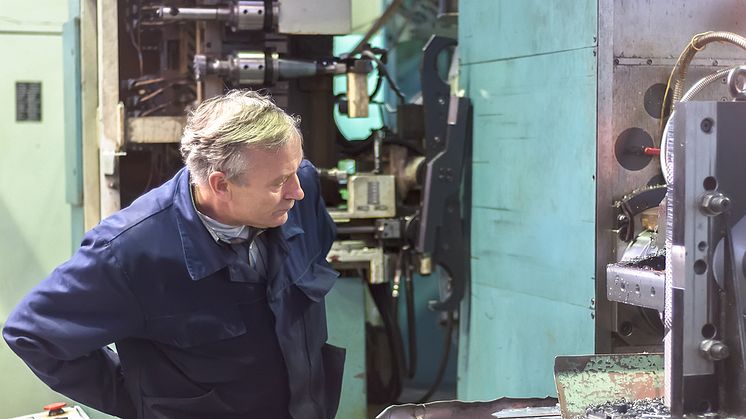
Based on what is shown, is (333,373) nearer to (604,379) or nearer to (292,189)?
(292,189)

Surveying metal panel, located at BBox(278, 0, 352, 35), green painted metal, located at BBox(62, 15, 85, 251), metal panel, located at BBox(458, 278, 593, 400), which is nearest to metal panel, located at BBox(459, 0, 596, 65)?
metal panel, located at BBox(278, 0, 352, 35)

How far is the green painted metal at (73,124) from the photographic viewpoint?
3178 millimetres

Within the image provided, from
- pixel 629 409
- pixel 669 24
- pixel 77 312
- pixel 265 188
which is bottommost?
pixel 629 409

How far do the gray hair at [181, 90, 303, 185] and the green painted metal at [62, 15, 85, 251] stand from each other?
1.49m

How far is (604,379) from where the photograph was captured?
1677 mm

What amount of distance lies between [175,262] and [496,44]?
3.99 feet

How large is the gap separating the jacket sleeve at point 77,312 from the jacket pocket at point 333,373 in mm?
460

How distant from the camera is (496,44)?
8.63 ft

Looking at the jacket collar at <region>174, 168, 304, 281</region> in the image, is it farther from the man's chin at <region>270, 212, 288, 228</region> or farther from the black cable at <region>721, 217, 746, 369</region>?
the black cable at <region>721, 217, 746, 369</region>

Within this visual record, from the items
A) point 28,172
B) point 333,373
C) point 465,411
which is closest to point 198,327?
point 333,373

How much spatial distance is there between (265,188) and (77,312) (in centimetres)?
40

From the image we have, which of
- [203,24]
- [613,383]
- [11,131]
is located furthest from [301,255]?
[11,131]

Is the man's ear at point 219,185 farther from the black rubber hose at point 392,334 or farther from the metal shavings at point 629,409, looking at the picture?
the black rubber hose at point 392,334

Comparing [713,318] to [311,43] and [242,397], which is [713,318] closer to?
[242,397]
